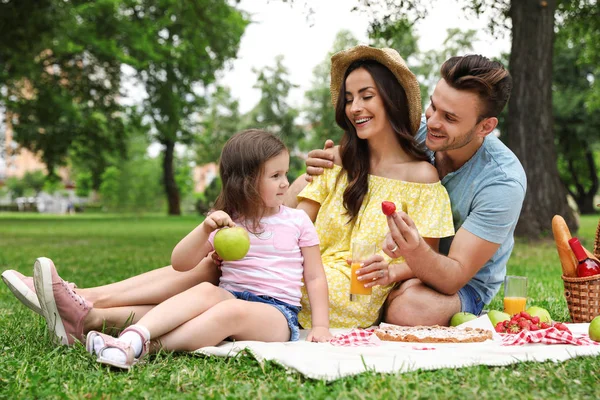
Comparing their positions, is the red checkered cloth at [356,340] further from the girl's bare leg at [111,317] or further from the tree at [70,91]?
the tree at [70,91]

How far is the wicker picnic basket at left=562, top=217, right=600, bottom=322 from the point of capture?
4.17 metres

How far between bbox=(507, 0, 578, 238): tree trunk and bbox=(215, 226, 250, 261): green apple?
30.5 ft

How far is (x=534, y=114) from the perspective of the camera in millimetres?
11695

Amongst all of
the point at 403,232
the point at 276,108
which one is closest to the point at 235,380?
the point at 403,232

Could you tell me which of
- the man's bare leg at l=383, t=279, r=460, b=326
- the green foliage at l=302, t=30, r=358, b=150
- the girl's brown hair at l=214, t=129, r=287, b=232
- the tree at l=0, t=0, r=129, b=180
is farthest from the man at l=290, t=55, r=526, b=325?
the green foliage at l=302, t=30, r=358, b=150

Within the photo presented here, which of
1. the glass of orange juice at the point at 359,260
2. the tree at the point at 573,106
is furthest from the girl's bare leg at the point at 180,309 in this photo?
the tree at the point at 573,106

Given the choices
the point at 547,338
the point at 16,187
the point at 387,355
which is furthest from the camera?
the point at 16,187

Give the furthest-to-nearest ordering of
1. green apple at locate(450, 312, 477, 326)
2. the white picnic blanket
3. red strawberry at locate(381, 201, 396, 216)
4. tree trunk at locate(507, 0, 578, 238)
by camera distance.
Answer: tree trunk at locate(507, 0, 578, 238) < green apple at locate(450, 312, 477, 326) < red strawberry at locate(381, 201, 396, 216) < the white picnic blanket

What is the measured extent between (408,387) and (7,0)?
15090mm

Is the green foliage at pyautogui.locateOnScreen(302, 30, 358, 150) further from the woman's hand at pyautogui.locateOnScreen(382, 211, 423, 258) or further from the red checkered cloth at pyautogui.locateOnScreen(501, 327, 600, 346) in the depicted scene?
the red checkered cloth at pyautogui.locateOnScreen(501, 327, 600, 346)

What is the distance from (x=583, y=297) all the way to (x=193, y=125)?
33.4 metres

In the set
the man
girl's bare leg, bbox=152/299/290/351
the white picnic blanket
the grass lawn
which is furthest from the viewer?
the man

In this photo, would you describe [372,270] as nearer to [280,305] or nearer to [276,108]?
[280,305]

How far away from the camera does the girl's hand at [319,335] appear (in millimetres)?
3520
